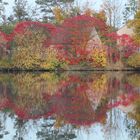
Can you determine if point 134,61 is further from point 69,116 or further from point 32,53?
point 69,116

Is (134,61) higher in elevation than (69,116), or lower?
higher

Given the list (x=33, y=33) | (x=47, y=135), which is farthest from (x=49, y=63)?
(x=47, y=135)

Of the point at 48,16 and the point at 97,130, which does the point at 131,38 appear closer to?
the point at 48,16

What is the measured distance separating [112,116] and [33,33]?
35202 mm

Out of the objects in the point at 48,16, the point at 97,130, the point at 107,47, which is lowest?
the point at 97,130

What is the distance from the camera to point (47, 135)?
11258 mm

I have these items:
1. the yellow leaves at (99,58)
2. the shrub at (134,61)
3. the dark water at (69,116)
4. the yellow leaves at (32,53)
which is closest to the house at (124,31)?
the shrub at (134,61)

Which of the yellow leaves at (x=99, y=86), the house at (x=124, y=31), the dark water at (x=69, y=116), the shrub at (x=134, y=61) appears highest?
the house at (x=124, y=31)

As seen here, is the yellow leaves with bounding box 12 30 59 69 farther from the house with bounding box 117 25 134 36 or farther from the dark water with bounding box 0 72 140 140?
the dark water with bounding box 0 72 140 140

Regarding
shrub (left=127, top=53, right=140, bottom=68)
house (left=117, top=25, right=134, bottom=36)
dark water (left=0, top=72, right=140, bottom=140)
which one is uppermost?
house (left=117, top=25, right=134, bottom=36)

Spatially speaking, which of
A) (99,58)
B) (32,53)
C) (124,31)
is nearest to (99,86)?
(32,53)

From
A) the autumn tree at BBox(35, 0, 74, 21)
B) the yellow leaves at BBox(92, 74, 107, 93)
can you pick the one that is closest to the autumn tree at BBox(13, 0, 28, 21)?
the autumn tree at BBox(35, 0, 74, 21)

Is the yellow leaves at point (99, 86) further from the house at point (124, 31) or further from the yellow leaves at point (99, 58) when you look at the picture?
the house at point (124, 31)

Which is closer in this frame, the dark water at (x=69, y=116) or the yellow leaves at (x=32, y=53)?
the dark water at (x=69, y=116)
